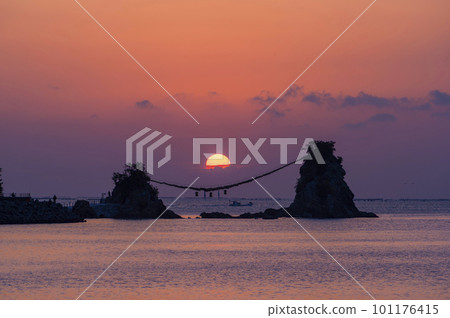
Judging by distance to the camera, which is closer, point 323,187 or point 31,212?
point 31,212

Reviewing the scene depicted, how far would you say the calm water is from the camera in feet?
105

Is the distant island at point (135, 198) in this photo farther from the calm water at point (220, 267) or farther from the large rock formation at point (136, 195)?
the calm water at point (220, 267)

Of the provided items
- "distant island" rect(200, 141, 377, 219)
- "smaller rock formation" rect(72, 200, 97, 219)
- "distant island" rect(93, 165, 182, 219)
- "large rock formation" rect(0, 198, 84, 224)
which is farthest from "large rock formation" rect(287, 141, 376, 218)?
"large rock formation" rect(0, 198, 84, 224)

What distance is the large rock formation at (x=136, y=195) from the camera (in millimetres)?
114100

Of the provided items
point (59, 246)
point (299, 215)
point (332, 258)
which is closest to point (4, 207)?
point (59, 246)

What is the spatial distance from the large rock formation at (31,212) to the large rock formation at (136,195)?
12922 mm

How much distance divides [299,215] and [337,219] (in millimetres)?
6946

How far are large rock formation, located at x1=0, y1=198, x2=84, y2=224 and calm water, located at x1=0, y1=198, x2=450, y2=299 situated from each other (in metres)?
20.9

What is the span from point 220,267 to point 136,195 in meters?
73.2

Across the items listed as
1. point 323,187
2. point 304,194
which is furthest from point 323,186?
point 304,194

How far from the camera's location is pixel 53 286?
109ft

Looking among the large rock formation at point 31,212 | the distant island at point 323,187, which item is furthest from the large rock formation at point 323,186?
the large rock formation at point 31,212

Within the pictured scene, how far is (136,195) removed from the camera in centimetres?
11462

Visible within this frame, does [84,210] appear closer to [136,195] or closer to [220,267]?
[136,195]
